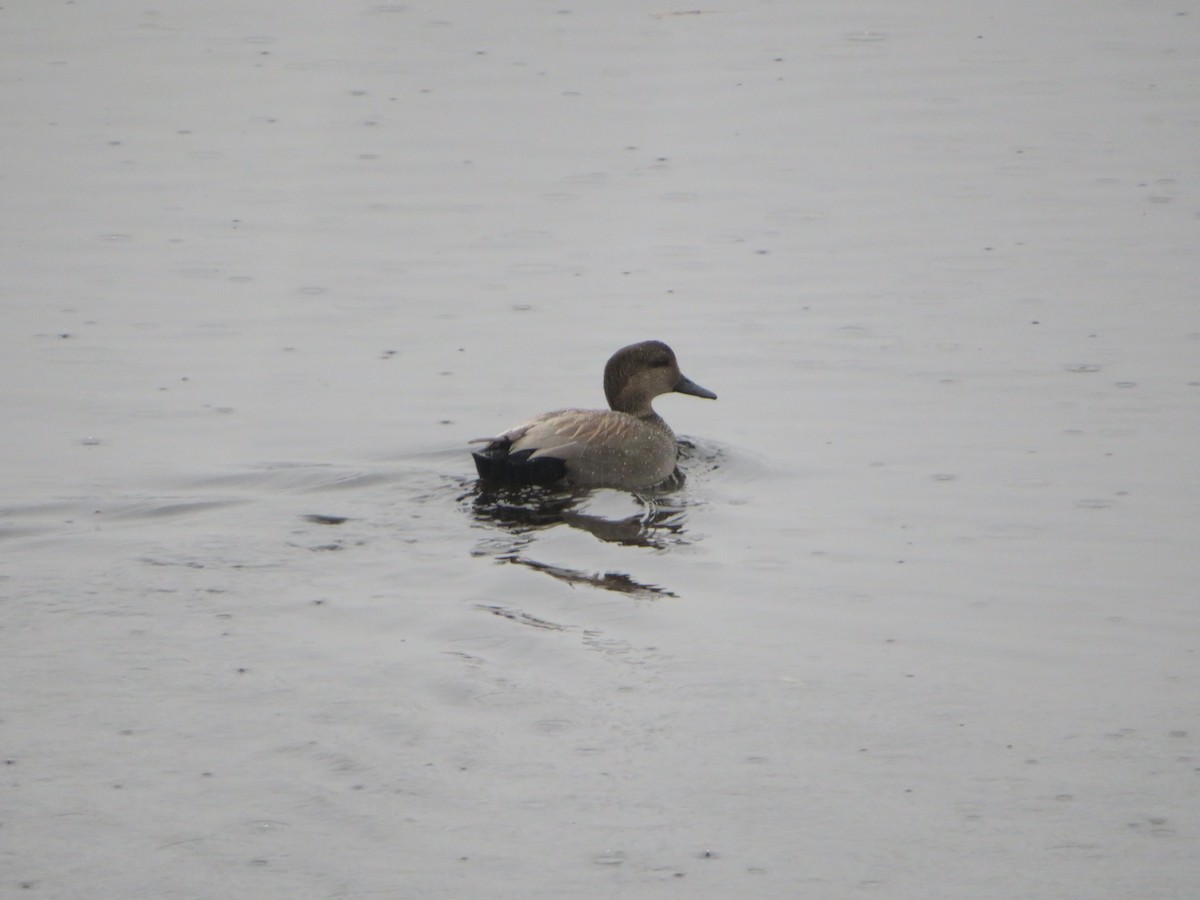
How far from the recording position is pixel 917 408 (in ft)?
37.0

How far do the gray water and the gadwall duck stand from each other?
0.71ft

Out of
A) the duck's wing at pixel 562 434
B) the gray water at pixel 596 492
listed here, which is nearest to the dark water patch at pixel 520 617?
the gray water at pixel 596 492

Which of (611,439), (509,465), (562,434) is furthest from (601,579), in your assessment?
(611,439)

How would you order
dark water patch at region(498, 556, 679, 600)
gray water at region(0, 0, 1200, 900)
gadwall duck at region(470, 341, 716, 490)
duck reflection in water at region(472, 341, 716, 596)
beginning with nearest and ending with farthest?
gray water at region(0, 0, 1200, 900) < dark water patch at region(498, 556, 679, 600) < duck reflection in water at region(472, 341, 716, 596) < gadwall duck at region(470, 341, 716, 490)

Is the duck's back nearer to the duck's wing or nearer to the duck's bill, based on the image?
the duck's wing

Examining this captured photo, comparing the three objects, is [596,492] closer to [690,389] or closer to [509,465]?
Result: [509,465]

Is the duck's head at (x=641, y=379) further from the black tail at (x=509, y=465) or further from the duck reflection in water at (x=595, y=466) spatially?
the black tail at (x=509, y=465)

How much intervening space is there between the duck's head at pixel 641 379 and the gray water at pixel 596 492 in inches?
17.0

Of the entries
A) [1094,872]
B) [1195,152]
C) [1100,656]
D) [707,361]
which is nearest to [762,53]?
[1195,152]

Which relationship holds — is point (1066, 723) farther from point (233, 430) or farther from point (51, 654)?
point (233, 430)

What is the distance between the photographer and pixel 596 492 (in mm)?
10516

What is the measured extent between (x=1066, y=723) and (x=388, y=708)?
2.57 meters

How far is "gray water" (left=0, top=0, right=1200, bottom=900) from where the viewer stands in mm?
6145

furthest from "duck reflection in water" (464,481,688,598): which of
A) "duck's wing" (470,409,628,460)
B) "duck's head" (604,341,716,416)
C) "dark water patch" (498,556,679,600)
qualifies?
"duck's head" (604,341,716,416)
